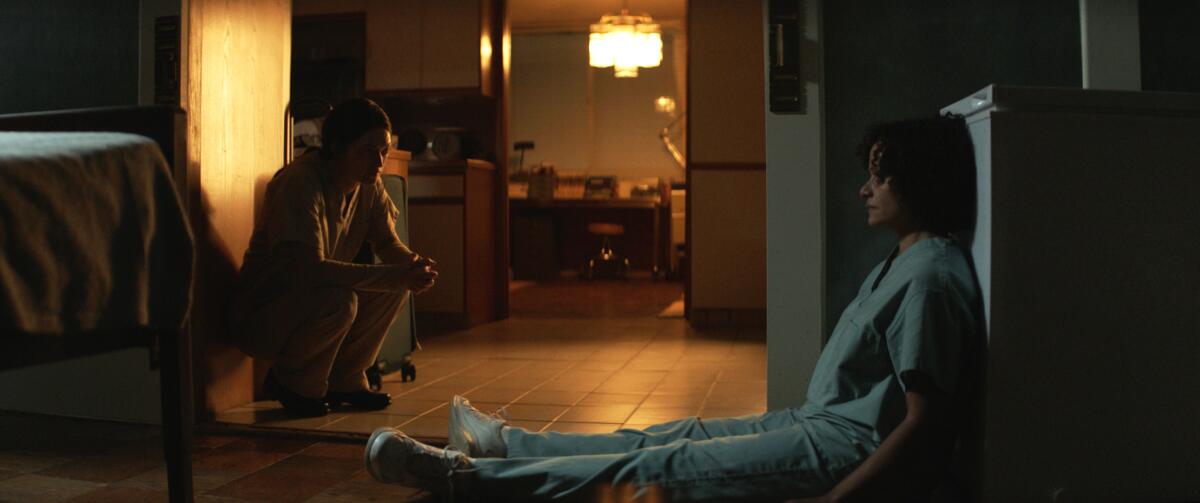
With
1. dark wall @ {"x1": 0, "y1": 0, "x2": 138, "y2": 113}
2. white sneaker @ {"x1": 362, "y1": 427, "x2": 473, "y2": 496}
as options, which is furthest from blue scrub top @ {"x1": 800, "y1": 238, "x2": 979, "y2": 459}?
dark wall @ {"x1": 0, "y1": 0, "x2": 138, "y2": 113}

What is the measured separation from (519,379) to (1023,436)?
2139mm

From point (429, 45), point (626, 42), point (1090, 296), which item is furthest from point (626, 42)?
point (1090, 296)

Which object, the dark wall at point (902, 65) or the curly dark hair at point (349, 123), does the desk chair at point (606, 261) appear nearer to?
the curly dark hair at point (349, 123)

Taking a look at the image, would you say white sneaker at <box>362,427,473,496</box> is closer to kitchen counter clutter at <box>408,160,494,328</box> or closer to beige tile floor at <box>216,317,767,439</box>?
beige tile floor at <box>216,317,767,439</box>

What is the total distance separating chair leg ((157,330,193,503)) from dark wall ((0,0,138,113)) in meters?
1.51

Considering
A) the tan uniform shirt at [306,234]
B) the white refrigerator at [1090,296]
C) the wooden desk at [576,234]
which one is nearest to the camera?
the white refrigerator at [1090,296]

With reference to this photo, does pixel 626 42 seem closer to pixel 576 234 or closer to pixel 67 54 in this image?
pixel 576 234

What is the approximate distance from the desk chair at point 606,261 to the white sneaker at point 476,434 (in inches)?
282

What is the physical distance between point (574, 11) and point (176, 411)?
814 centimetres

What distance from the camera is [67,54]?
2.88 meters

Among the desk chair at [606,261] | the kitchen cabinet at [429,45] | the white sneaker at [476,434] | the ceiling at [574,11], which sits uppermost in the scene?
the ceiling at [574,11]

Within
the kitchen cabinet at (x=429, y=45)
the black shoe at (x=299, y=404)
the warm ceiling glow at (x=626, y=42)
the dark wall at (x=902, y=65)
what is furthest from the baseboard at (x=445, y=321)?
the dark wall at (x=902, y=65)

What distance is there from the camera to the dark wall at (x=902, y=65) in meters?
2.24

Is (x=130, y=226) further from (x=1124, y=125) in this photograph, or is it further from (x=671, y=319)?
(x=671, y=319)
